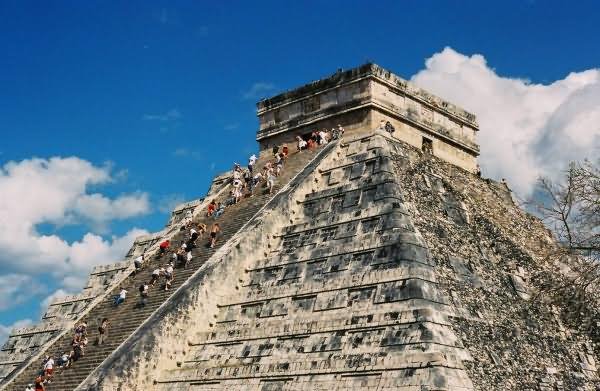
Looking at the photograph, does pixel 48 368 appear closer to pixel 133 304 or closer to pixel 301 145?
pixel 133 304

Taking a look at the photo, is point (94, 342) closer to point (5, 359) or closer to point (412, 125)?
point (5, 359)

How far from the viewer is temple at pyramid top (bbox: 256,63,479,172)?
2005cm

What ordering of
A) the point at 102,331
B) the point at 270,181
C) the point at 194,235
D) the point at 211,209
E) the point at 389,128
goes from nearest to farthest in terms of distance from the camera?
the point at 102,331 → the point at 194,235 → the point at 270,181 → the point at 389,128 → the point at 211,209

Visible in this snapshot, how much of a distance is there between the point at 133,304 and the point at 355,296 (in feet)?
20.6

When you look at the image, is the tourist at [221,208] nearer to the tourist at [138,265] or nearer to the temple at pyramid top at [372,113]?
the tourist at [138,265]

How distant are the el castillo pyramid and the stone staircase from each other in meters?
0.06

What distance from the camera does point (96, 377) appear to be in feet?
44.3

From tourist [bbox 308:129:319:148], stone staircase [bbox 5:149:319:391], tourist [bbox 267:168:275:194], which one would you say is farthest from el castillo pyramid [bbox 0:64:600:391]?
tourist [bbox 308:129:319:148]

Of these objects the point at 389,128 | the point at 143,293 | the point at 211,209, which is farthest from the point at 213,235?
the point at 389,128

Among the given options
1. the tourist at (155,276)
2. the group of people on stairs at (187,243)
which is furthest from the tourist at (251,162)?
the tourist at (155,276)

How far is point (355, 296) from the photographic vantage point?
13.0m

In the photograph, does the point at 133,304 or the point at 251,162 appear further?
the point at 251,162

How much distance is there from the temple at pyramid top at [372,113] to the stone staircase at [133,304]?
157cm

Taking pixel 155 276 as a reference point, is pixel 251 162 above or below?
above
